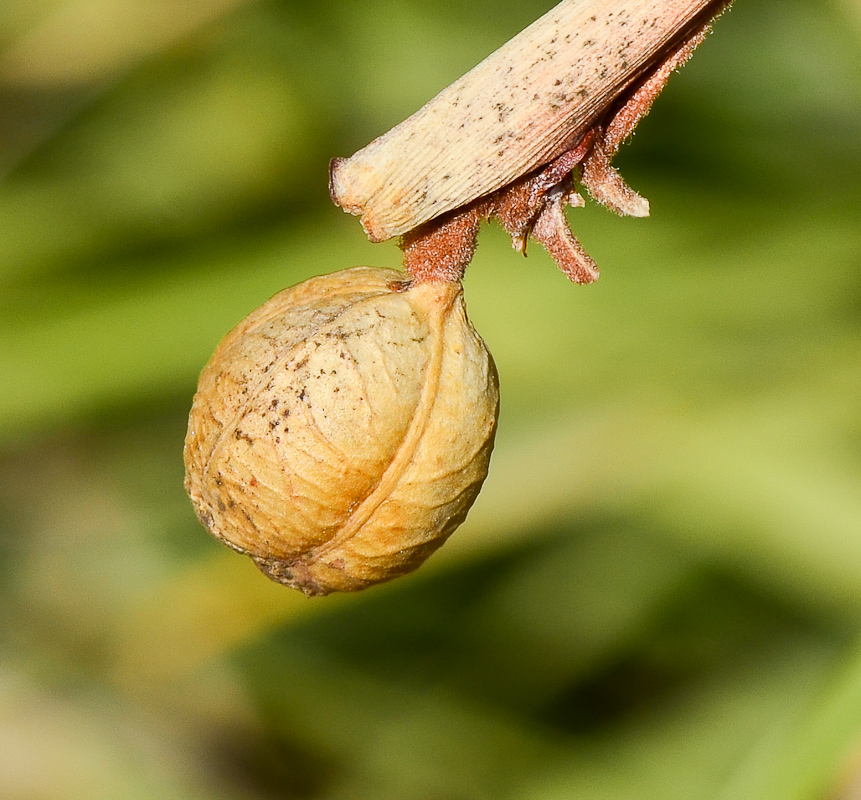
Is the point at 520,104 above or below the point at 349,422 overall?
above

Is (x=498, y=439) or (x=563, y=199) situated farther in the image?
(x=498, y=439)

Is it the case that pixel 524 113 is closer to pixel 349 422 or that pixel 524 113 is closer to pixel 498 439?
pixel 349 422

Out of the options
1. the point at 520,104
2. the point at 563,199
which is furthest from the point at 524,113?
the point at 563,199

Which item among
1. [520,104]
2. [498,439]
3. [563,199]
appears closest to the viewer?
[520,104]

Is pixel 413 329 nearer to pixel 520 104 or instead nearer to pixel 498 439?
Answer: pixel 520 104

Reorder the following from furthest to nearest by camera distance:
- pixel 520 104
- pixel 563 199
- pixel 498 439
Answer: pixel 498 439, pixel 563 199, pixel 520 104

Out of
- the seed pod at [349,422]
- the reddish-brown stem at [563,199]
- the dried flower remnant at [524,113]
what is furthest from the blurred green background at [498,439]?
the dried flower remnant at [524,113]
